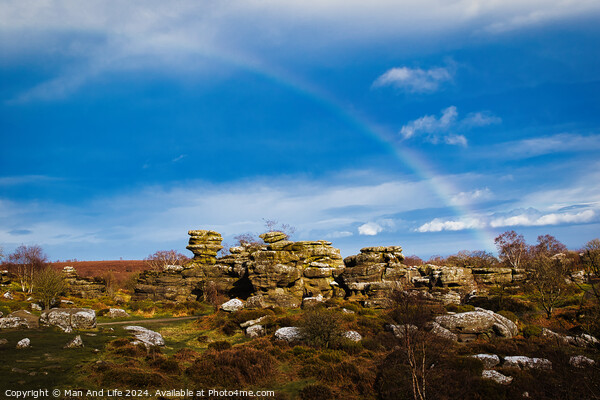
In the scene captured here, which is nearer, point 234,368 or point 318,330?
point 234,368

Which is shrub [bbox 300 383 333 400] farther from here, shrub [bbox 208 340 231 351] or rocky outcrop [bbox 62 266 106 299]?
rocky outcrop [bbox 62 266 106 299]

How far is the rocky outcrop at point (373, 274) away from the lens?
40.5 metres

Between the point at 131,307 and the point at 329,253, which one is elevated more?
the point at 329,253

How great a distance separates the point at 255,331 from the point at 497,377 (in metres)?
18.3

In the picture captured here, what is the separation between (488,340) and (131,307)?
41.3 meters

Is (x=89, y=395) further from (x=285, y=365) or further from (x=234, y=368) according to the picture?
(x=285, y=365)

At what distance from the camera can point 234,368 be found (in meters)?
16.5

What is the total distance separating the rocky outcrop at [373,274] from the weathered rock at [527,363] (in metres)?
20.3

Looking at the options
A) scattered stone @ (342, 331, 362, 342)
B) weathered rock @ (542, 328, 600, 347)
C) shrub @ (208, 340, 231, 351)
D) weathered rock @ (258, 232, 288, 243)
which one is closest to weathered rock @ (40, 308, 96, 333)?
shrub @ (208, 340, 231, 351)

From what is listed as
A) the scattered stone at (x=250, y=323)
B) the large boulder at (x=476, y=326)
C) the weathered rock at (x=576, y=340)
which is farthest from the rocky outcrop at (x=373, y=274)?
the weathered rock at (x=576, y=340)

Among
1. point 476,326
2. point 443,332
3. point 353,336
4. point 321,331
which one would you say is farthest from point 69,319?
point 476,326

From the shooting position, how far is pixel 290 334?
24172mm

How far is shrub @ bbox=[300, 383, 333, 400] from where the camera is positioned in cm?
1418

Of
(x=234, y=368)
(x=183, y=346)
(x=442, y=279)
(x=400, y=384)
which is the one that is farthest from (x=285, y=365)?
(x=442, y=279)
